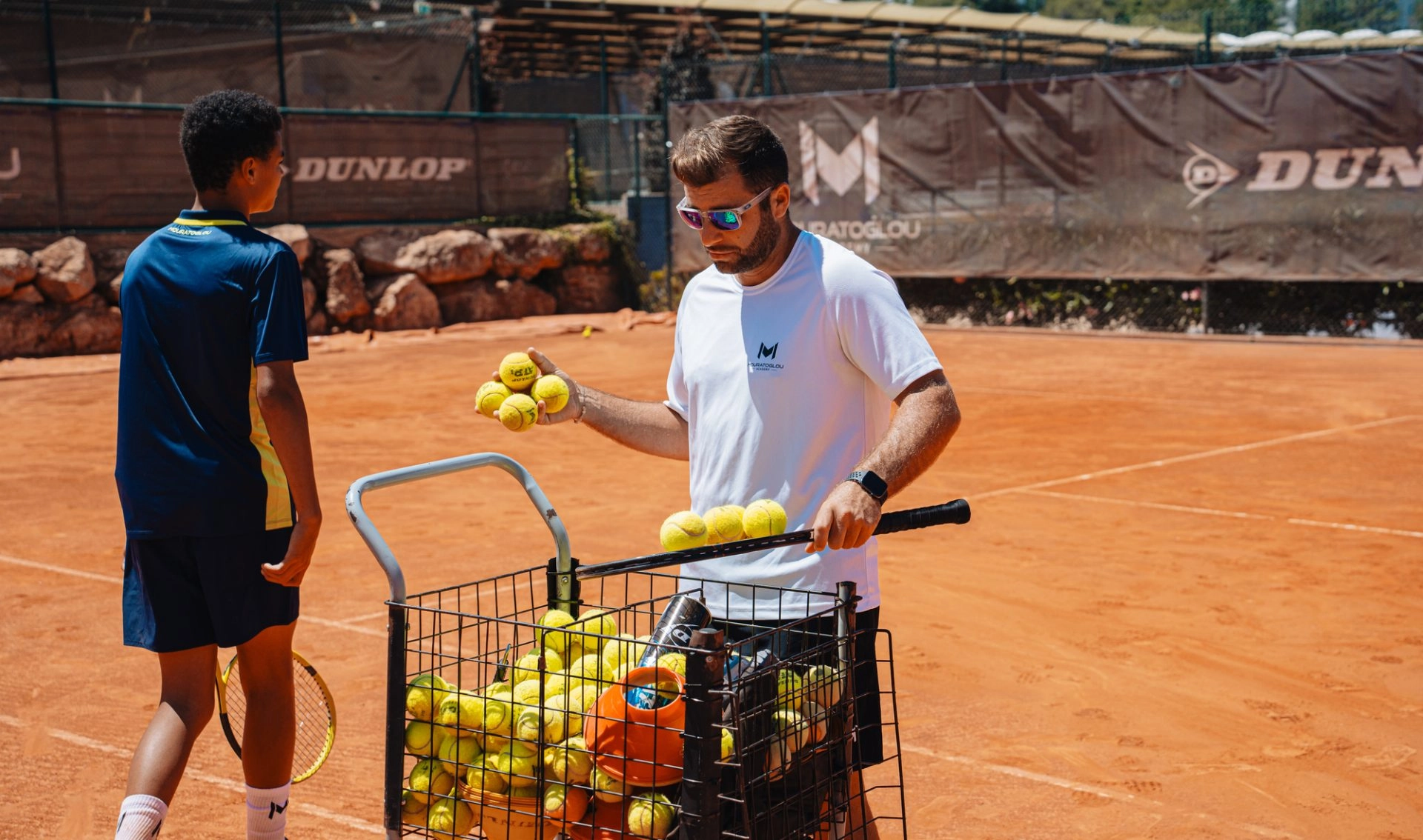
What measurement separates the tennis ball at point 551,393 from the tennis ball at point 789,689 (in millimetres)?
869

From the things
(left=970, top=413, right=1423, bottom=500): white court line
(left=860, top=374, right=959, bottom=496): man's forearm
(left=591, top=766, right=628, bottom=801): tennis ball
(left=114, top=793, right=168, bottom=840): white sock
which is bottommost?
(left=970, top=413, right=1423, bottom=500): white court line

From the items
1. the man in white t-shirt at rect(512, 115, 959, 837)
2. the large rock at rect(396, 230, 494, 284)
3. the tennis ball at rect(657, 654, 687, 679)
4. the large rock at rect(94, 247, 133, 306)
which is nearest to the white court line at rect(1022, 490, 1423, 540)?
the man in white t-shirt at rect(512, 115, 959, 837)

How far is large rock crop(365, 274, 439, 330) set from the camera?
19.0 meters

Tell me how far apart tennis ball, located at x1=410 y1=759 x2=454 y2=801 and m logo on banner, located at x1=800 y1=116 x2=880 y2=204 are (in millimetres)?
17050

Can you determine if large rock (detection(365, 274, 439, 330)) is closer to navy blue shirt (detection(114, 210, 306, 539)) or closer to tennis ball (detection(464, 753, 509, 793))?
navy blue shirt (detection(114, 210, 306, 539))

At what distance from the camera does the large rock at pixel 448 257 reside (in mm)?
19406

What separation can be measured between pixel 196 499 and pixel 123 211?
15691mm

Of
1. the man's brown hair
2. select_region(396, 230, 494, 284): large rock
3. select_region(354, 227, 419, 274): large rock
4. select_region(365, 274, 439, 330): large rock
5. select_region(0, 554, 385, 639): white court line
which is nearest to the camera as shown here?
the man's brown hair

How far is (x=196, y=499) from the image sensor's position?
309cm

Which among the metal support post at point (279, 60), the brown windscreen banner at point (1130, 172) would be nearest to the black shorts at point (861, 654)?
the brown windscreen banner at point (1130, 172)

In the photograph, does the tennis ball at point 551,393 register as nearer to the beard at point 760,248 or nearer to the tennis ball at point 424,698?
the beard at point 760,248

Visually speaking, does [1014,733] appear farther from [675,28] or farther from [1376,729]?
[675,28]

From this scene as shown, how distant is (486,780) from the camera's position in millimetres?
2309

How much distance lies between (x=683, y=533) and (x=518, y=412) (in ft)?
1.98
